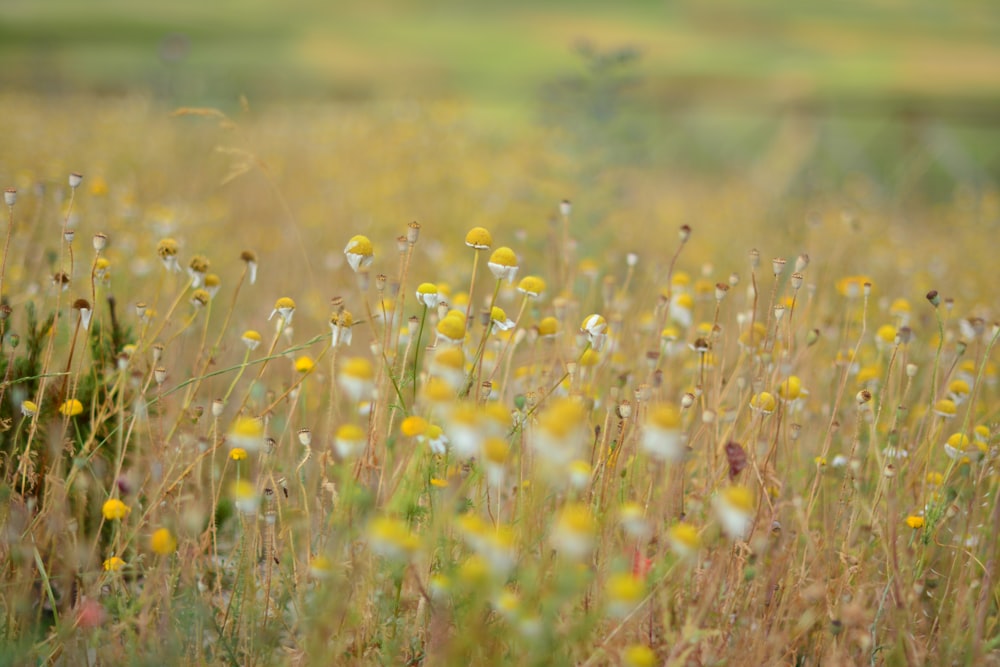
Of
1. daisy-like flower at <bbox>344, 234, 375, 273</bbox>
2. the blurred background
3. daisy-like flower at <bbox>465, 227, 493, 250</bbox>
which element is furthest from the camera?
the blurred background

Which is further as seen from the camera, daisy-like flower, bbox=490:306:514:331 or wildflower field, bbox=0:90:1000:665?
daisy-like flower, bbox=490:306:514:331

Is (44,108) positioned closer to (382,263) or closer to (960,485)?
(382,263)

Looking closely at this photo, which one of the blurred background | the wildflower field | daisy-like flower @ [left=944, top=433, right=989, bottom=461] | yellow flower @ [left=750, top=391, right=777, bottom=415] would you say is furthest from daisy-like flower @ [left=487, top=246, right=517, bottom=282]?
the blurred background

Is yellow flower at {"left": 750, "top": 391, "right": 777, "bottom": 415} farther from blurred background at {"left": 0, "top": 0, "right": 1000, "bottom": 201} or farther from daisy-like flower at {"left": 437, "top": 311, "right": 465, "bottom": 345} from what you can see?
blurred background at {"left": 0, "top": 0, "right": 1000, "bottom": 201}

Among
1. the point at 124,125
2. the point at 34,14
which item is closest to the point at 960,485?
the point at 124,125

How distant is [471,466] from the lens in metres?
1.56

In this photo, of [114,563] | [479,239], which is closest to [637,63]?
[479,239]

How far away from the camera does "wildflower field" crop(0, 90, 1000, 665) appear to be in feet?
4.37

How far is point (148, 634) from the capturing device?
147cm

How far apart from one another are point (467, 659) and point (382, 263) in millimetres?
2770

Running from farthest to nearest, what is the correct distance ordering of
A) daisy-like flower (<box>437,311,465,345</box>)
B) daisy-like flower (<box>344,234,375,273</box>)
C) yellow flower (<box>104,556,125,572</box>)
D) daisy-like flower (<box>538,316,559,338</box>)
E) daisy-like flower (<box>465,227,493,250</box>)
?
daisy-like flower (<box>538,316,559,338</box>) < daisy-like flower (<box>465,227,493,250</box>) < daisy-like flower (<box>344,234,375,273</box>) < yellow flower (<box>104,556,125,572</box>) < daisy-like flower (<box>437,311,465,345</box>)

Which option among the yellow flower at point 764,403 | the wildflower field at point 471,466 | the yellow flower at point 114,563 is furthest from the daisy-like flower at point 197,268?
the yellow flower at point 764,403

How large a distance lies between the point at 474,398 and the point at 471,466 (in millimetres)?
351

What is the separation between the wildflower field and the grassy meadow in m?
0.02
